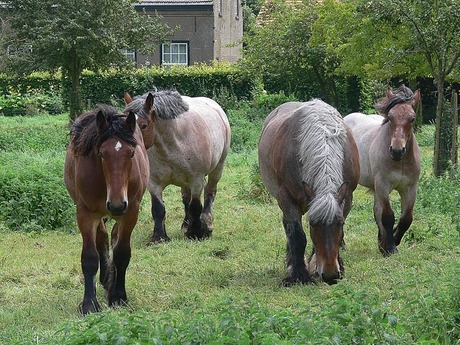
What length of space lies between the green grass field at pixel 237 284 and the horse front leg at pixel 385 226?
138mm

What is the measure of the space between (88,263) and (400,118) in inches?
163

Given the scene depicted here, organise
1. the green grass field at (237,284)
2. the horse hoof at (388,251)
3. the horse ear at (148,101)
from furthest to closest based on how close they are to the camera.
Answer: the horse hoof at (388,251), the horse ear at (148,101), the green grass field at (237,284)

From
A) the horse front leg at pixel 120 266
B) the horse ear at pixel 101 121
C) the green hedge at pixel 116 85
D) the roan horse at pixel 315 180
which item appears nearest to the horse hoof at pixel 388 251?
the roan horse at pixel 315 180

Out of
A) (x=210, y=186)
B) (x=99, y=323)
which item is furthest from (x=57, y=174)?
(x=99, y=323)

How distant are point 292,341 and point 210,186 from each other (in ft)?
24.6

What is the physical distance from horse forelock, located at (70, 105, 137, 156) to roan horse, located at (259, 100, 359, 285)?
169 cm

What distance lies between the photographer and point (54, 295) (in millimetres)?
7969

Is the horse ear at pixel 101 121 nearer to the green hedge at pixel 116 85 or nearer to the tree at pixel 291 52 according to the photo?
the tree at pixel 291 52

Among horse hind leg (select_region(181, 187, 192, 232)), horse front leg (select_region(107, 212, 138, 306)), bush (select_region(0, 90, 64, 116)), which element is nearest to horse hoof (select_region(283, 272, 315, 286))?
horse front leg (select_region(107, 212, 138, 306))

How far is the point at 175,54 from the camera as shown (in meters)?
38.6

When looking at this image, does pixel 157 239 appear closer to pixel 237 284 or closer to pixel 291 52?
pixel 237 284

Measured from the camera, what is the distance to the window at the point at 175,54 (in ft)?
127

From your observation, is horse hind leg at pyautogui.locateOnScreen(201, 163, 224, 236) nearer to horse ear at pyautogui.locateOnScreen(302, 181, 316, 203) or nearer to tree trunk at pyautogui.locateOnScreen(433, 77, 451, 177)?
horse ear at pyautogui.locateOnScreen(302, 181, 316, 203)

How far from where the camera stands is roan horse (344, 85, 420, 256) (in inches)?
371
